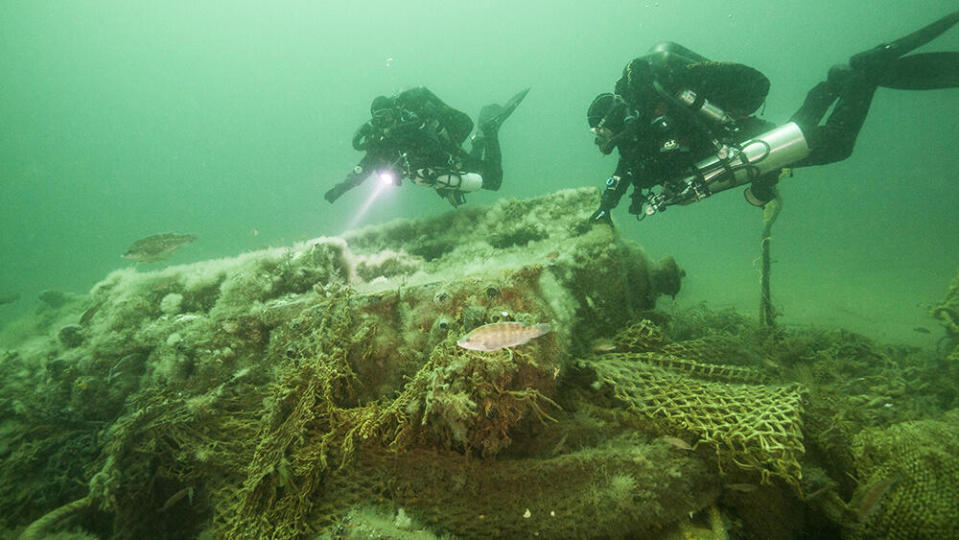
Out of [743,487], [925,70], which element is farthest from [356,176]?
[925,70]

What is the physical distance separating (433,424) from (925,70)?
352 inches

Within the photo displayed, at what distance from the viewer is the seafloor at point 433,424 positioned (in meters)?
2.47

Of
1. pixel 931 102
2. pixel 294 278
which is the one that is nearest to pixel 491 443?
pixel 294 278

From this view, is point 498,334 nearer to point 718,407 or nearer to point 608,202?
point 718,407

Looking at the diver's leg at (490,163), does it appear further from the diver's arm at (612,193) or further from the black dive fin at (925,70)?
the black dive fin at (925,70)

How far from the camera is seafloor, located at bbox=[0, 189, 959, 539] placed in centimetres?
247

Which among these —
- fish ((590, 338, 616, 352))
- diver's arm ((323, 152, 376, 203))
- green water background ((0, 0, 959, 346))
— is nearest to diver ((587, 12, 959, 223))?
fish ((590, 338, 616, 352))

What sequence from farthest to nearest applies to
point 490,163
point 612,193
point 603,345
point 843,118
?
point 490,163 → point 612,193 → point 843,118 → point 603,345

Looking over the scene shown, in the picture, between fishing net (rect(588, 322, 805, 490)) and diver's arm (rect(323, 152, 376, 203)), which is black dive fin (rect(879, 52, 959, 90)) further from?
diver's arm (rect(323, 152, 376, 203))

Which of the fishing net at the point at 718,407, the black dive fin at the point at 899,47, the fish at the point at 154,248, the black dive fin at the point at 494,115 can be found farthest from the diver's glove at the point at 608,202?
the fish at the point at 154,248

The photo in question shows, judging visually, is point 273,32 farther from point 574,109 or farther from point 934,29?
point 934,29

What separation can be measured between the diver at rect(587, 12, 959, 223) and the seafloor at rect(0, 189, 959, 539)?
204 centimetres

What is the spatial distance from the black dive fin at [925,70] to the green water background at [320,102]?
169 ft

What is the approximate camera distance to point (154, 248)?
620 centimetres
